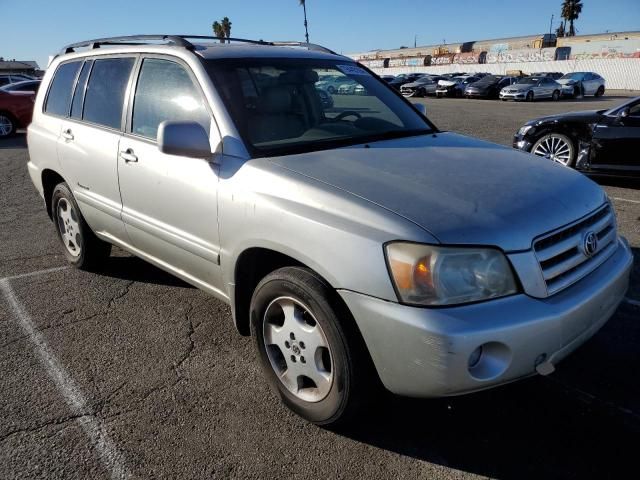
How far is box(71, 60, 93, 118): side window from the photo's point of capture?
13.7 feet

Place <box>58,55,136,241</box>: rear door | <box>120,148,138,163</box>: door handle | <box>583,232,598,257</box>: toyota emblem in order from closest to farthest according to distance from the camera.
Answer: <box>583,232,598,257</box>: toyota emblem < <box>120,148,138,163</box>: door handle < <box>58,55,136,241</box>: rear door

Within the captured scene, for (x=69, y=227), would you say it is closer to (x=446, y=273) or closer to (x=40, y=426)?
(x=40, y=426)

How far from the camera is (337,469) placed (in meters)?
2.29

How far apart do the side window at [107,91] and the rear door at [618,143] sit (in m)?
6.28

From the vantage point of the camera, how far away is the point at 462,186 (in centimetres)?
244

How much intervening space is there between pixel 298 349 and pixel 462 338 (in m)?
0.88

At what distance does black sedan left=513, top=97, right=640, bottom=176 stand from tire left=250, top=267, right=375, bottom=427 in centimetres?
584

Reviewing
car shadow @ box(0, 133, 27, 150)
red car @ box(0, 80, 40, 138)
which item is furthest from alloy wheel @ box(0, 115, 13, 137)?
car shadow @ box(0, 133, 27, 150)

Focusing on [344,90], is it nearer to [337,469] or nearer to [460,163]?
[460,163]

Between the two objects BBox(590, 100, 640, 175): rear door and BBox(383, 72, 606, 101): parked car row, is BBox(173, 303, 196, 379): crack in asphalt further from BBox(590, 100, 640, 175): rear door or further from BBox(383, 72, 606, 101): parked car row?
BBox(383, 72, 606, 101): parked car row

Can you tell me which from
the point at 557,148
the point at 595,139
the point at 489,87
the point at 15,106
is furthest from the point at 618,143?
the point at 489,87

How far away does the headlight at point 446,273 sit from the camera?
2.03 m

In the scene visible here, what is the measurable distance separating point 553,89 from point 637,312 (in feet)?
94.1

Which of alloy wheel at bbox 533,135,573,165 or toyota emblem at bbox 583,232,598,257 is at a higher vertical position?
toyota emblem at bbox 583,232,598,257
